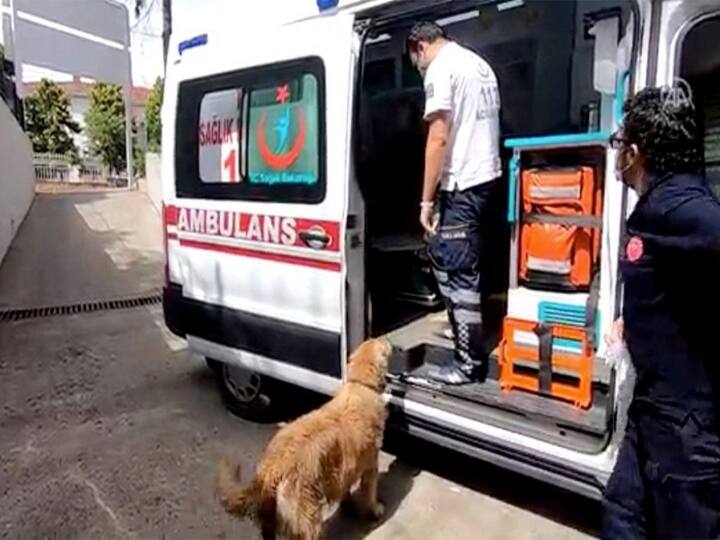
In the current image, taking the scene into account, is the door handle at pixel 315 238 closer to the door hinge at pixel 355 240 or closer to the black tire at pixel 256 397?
the door hinge at pixel 355 240

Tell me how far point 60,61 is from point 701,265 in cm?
1842

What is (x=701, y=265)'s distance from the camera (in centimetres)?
157

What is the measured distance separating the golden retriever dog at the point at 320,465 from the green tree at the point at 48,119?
92.7ft

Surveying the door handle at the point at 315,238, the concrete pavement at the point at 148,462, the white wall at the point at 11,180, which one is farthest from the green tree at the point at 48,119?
the door handle at the point at 315,238

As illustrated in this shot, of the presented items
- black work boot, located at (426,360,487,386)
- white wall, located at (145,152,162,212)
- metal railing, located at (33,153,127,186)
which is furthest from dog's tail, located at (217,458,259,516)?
metal railing, located at (33,153,127,186)

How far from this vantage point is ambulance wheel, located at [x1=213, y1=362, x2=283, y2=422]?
3.77m

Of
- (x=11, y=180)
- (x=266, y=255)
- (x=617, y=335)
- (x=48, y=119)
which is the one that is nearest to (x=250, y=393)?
(x=266, y=255)

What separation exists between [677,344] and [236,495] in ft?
5.15

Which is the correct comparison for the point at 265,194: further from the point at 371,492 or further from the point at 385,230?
the point at 371,492

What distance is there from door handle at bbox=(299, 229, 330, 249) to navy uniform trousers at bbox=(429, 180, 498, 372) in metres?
0.53

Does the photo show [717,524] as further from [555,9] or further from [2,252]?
[2,252]

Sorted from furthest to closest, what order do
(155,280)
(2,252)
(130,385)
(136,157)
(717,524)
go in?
(136,157)
(2,252)
(155,280)
(130,385)
(717,524)

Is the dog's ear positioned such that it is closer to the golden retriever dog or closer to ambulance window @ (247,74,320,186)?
the golden retriever dog

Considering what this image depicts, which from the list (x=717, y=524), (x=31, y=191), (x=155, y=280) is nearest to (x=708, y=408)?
(x=717, y=524)
